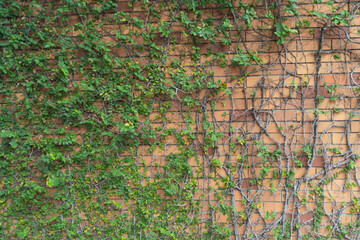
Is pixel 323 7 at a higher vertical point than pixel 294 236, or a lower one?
higher

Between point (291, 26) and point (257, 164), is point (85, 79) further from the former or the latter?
point (291, 26)

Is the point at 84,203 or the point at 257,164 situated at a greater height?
the point at 257,164

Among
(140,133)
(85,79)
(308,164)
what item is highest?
(85,79)

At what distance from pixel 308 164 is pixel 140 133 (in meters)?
1.58

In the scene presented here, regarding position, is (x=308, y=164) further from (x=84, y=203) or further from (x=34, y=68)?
(x=34, y=68)

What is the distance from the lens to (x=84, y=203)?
226 cm

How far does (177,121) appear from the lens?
2248mm

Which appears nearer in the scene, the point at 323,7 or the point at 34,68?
the point at 323,7

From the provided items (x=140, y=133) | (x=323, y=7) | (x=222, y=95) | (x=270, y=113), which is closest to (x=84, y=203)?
(x=140, y=133)

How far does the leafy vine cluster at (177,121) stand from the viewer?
2154 mm

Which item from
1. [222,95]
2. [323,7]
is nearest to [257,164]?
[222,95]

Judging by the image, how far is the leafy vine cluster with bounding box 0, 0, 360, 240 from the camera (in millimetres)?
2154

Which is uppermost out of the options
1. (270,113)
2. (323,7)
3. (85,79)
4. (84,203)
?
(323,7)

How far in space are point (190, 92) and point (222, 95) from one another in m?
0.31
